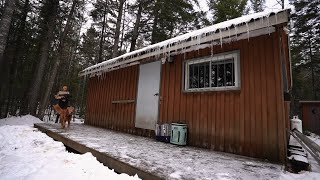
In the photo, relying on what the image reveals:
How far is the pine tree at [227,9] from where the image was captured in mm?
15062

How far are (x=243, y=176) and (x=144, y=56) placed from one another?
4380mm

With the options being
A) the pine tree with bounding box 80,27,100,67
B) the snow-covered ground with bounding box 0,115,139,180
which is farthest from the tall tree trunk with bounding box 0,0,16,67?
the pine tree with bounding box 80,27,100,67

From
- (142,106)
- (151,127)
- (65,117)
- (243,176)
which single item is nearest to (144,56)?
(142,106)

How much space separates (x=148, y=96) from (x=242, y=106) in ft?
9.59

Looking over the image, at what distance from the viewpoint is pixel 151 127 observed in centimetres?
607

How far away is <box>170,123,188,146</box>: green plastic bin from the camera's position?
487 cm

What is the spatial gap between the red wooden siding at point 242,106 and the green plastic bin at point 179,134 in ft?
0.62

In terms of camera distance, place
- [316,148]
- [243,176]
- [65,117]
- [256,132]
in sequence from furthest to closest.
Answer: [65,117], [256,132], [243,176], [316,148]

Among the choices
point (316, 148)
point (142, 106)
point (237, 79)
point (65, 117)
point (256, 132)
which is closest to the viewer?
point (316, 148)

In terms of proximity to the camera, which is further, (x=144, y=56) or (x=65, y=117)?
(x=65, y=117)

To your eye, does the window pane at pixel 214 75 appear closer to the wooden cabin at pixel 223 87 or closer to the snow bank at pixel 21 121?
the wooden cabin at pixel 223 87

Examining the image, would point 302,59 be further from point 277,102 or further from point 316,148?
point 316,148

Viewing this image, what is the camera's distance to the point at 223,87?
15.0 feet

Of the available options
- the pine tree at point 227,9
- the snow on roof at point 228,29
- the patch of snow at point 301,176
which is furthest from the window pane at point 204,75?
the pine tree at point 227,9
